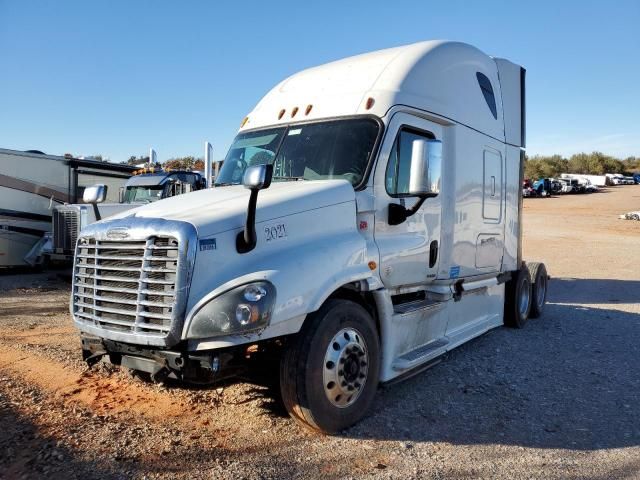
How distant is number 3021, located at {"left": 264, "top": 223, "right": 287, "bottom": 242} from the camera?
13.1ft

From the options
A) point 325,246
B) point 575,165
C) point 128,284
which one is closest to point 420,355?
point 325,246

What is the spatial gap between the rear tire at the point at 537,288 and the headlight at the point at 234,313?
6429 mm

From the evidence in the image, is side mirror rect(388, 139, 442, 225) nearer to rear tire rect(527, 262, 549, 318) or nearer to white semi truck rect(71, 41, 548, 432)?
white semi truck rect(71, 41, 548, 432)

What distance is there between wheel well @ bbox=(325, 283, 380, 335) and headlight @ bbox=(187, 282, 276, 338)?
2.60 feet

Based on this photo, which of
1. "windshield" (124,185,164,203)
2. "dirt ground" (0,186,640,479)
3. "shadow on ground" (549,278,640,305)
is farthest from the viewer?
"windshield" (124,185,164,203)

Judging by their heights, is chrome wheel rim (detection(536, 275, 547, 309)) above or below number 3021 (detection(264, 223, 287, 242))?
below

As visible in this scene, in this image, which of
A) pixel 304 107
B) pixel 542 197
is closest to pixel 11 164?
pixel 304 107

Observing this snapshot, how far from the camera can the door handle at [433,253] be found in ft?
18.3

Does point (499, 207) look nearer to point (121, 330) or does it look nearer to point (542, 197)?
point (121, 330)

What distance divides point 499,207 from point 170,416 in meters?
5.05

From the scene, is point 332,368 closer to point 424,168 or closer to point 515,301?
point 424,168

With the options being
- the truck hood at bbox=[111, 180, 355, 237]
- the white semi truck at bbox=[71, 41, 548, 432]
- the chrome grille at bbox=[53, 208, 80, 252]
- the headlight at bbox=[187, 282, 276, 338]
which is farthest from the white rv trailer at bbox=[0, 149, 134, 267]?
the headlight at bbox=[187, 282, 276, 338]

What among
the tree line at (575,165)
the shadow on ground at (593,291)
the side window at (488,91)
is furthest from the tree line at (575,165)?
the side window at (488,91)

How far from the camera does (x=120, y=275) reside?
3.96 m
